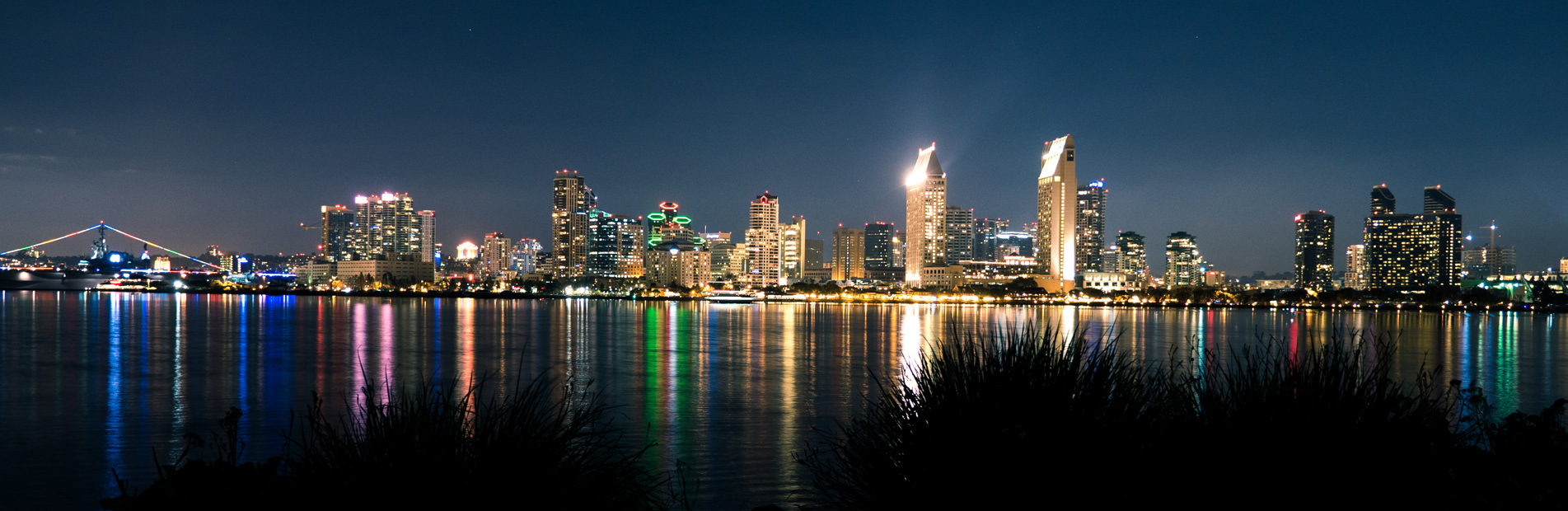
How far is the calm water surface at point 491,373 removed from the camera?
594 inches

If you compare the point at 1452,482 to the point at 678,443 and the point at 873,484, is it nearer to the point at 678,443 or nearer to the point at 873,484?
the point at 873,484

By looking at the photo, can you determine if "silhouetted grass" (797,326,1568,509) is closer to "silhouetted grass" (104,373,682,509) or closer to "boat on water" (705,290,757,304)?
"silhouetted grass" (104,373,682,509)

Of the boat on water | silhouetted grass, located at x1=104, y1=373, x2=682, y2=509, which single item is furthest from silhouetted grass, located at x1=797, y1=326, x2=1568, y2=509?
the boat on water

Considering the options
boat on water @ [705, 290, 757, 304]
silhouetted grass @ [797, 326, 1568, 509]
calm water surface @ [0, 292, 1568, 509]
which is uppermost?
silhouetted grass @ [797, 326, 1568, 509]

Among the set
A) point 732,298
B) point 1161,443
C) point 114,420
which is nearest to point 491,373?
point 114,420

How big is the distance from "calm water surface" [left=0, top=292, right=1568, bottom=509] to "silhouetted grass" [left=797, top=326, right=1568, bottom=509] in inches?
23.3

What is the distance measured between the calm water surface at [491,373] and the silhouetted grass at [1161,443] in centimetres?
59

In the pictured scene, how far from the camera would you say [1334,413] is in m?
6.16

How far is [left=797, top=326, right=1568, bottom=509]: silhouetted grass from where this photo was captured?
6031 millimetres

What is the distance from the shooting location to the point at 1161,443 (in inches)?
252

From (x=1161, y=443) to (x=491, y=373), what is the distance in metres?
24.6

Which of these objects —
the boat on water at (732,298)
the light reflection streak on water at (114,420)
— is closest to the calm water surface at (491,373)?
the light reflection streak on water at (114,420)

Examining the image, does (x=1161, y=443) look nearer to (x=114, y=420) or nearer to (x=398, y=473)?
(x=398, y=473)

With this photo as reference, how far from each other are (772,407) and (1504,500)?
1669 centimetres
